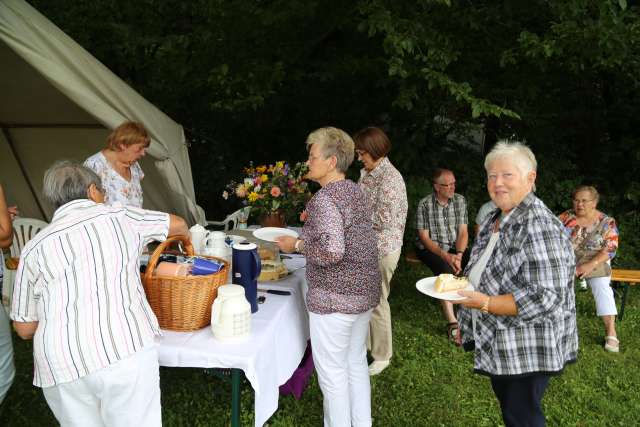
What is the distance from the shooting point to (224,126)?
8.07 metres

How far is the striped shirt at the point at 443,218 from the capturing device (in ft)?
14.5

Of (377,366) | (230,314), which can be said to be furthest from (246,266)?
→ (377,366)

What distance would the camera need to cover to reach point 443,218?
4.44 meters

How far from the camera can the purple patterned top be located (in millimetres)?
2281

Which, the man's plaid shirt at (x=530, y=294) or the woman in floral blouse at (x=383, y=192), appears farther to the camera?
the woman in floral blouse at (x=383, y=192)

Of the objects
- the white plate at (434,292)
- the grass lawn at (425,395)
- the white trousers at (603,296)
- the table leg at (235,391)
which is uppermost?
the white plate at (434,292)

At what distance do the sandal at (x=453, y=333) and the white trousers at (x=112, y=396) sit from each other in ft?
9.69

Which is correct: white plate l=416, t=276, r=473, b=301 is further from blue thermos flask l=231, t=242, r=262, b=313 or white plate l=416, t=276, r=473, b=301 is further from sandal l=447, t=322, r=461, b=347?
sandal l=447, t=322, r=461, b=347

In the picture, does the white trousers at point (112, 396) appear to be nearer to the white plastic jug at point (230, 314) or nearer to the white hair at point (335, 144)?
the white plastic jug at point (230, 314)

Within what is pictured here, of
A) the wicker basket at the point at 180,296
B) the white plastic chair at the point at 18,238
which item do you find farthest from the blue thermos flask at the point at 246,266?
the white plastic chair at the point at 18,238

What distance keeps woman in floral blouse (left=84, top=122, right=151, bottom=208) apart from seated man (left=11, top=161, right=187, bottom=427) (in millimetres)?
1827

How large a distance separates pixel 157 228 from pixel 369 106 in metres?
5.42

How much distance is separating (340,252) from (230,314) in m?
0.55

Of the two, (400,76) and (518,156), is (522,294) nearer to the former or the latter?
(518,156)
